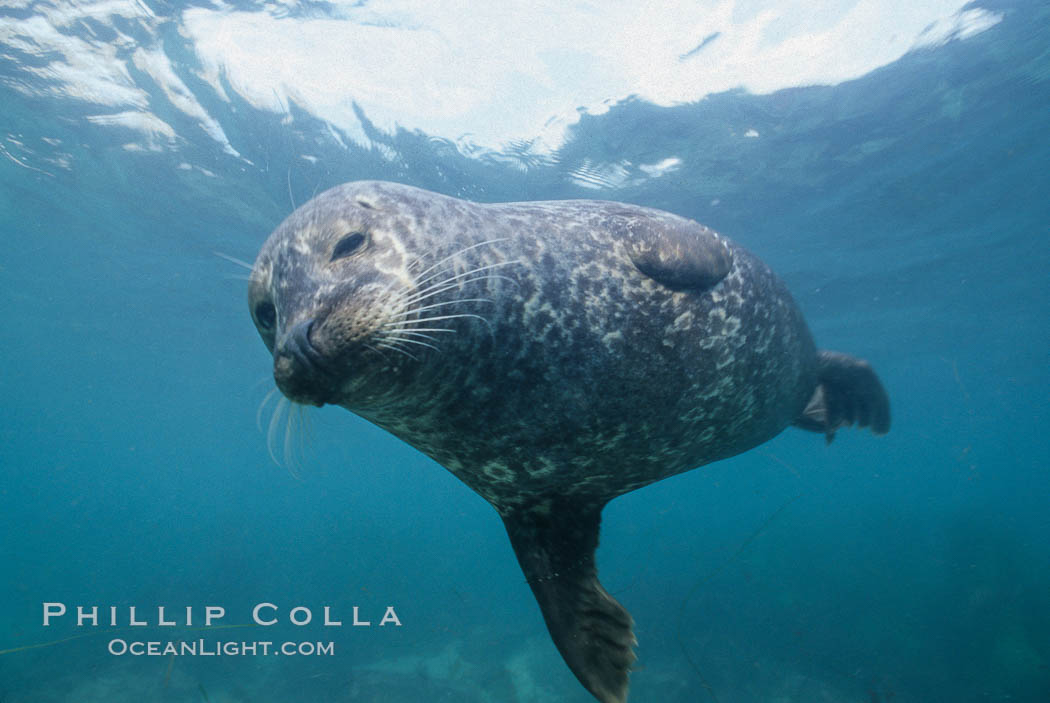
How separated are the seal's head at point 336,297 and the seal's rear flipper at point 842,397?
13.3ft

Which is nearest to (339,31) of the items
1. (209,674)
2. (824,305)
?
(209,674)

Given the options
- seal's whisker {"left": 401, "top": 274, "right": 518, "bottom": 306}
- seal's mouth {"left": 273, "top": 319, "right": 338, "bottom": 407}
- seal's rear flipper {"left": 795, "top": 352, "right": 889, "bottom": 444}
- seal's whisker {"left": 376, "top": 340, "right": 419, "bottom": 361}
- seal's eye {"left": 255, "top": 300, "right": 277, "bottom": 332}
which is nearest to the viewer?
seal's mouth {"left": 273, "top": 319, "right": 338, "bottom": 407}

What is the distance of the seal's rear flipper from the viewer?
491 centimetres

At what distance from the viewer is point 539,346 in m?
2.39

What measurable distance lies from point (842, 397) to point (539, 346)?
12.6ft

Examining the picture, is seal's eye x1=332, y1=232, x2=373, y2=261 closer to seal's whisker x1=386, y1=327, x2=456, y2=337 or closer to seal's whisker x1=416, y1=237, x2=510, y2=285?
seal's whisker x1=416, y1=237, x2=510, y2=285

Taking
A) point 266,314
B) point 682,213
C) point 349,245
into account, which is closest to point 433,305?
point 349,245

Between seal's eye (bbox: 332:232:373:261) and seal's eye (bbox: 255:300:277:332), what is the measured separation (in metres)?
0.38

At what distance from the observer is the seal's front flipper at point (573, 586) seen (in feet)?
9.29

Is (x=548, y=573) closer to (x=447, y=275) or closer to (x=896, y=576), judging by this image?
(x=447, y=275)

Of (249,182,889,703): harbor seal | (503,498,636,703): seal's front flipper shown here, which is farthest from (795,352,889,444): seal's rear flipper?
(503,498,636,703): seal's front flipper

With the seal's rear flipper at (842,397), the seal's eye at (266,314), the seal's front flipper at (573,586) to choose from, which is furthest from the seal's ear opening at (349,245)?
the seal's rear flipper at (842,397)

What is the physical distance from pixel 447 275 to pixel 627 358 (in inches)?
35.4

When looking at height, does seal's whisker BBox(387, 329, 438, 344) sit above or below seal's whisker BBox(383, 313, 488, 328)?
below
